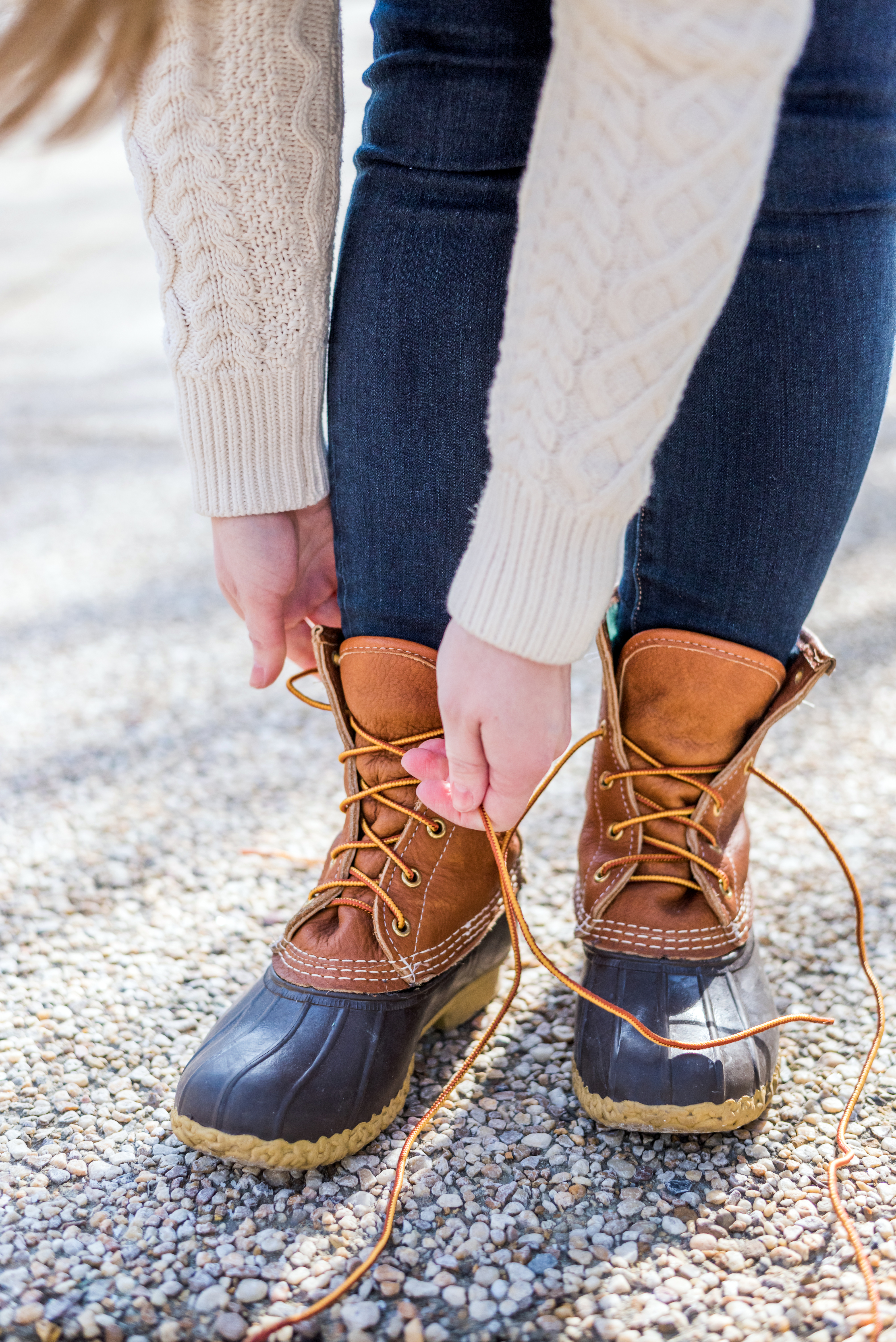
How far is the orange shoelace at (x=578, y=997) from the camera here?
720 mm

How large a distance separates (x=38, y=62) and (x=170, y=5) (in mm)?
143

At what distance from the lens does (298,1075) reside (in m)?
0.83

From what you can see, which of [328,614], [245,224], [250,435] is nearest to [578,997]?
[328,614]

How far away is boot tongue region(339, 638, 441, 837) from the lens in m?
0.91

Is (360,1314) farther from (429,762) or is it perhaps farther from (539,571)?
(539,571)

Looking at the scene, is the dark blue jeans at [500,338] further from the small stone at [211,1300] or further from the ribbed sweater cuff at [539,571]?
the small stone at [211,1300]

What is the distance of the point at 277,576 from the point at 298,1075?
1.44ft

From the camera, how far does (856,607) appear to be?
2078 millimetres

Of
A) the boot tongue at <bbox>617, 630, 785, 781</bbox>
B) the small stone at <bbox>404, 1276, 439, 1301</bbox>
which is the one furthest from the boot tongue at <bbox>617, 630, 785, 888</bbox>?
the small stone at <bbox>404, 1276, 439, 1301</bbox>

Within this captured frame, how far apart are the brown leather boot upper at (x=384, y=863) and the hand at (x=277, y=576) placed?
0.20 feet

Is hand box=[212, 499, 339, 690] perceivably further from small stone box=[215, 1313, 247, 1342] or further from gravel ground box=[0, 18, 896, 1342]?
small stone box=[215, 1313, 247, 1342]

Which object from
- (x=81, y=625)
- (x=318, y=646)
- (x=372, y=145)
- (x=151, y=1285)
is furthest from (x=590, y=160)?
(x=81, y=625)

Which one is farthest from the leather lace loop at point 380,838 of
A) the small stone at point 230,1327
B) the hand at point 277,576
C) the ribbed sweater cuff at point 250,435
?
the small stone at point 230,1327

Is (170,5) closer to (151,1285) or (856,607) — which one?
(151,1285)
